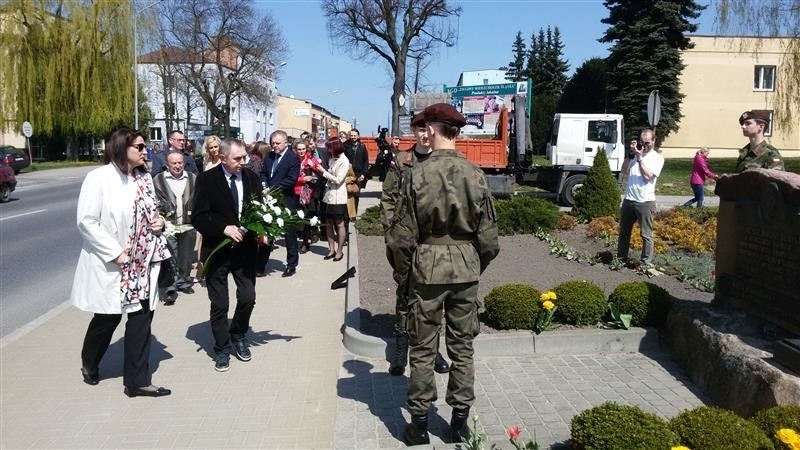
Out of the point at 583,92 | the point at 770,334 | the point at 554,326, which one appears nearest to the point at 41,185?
the point at 554,326

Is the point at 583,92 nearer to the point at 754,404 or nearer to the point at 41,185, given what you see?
the point at 41,185

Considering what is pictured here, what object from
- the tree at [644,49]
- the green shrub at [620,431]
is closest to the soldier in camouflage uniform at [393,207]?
the green shrub at [620,431]

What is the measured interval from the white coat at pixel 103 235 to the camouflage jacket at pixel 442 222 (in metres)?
2.21

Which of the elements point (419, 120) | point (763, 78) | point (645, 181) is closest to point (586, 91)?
point (763, 78)

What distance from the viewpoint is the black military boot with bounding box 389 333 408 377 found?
549 cm

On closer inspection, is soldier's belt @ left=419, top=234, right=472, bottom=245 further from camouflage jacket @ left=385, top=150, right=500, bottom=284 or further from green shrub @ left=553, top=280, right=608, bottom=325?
green shrub @ left=553, top=280, right=608, bottom=325

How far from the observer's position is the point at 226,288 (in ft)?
19.5

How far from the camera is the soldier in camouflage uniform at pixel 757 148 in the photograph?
5871mm

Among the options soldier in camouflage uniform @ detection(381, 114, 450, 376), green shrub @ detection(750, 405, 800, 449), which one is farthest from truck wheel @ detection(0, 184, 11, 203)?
green shrub @ detection(750, 405, 800, 449)

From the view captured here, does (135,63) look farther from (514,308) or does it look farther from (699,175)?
(514,308)

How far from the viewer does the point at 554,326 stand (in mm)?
6273

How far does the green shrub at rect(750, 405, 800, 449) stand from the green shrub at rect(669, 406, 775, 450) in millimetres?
100

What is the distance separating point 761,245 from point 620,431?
266 cm

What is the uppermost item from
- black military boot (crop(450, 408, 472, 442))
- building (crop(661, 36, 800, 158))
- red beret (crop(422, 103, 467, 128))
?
building (crop(661, 36, 800, 158))
